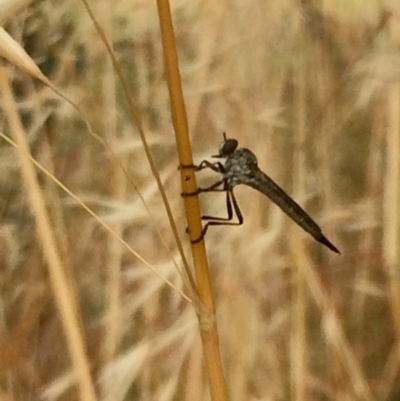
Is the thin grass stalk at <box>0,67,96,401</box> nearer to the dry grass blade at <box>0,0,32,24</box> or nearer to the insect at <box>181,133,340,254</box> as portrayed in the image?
the insect at <box>181,133,340,254</box>

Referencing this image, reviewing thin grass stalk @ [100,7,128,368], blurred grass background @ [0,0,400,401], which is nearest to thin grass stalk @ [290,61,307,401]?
blurred grass background @ [0,0,400,401]

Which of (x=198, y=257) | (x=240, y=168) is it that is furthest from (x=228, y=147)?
(x=198, y=257)

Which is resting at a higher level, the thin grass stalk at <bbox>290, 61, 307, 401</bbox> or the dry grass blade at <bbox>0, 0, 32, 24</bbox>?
the dry grass blade at <bbox>0, 0, 32, 24</bbox>

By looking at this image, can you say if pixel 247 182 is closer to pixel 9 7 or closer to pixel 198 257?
pixel 198 257

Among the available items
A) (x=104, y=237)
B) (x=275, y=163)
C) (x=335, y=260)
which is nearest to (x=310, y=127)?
(x=275, y=163)

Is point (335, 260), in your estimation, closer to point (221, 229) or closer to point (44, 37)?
point (221, 229)

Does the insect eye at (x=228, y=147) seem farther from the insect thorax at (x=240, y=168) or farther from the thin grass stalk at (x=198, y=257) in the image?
the thin grass stalk at (x=198, y=257)
